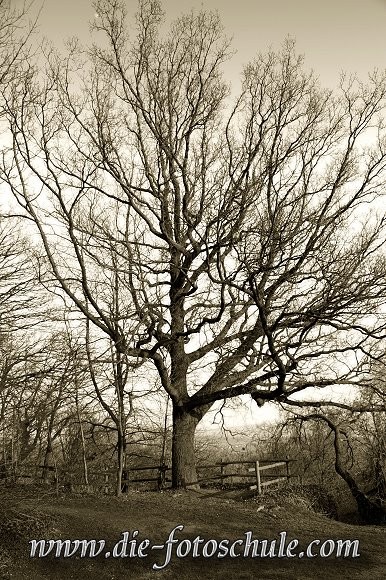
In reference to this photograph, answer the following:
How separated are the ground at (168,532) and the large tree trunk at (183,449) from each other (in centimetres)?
75

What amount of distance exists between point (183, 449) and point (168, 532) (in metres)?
4.13

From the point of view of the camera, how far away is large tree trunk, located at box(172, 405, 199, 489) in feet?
45.0

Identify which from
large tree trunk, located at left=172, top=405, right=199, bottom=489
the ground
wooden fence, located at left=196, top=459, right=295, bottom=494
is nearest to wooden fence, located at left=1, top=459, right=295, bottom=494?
wooden fence, located at left=196, top=459, right=295, bottom=494

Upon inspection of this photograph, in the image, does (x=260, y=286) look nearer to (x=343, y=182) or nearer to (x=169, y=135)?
(x=343, y=182)

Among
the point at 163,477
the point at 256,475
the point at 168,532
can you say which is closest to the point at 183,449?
the point at 256,475

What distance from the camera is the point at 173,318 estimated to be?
1461 cm

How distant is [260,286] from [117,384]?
7.05 m

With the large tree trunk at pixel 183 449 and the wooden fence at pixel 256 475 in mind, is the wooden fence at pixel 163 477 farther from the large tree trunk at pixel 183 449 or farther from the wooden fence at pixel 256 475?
the large tree trunk at pixel 183 449

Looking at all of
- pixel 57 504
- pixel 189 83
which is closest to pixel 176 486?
pixel 57 504

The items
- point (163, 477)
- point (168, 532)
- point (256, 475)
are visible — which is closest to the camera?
point (168, 532)

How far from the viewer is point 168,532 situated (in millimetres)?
9766

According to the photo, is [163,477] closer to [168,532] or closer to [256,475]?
[256,475]

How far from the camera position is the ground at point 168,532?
813 centimetres

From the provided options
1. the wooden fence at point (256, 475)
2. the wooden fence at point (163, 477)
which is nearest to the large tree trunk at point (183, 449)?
the wooden fence at point (163, 477)
